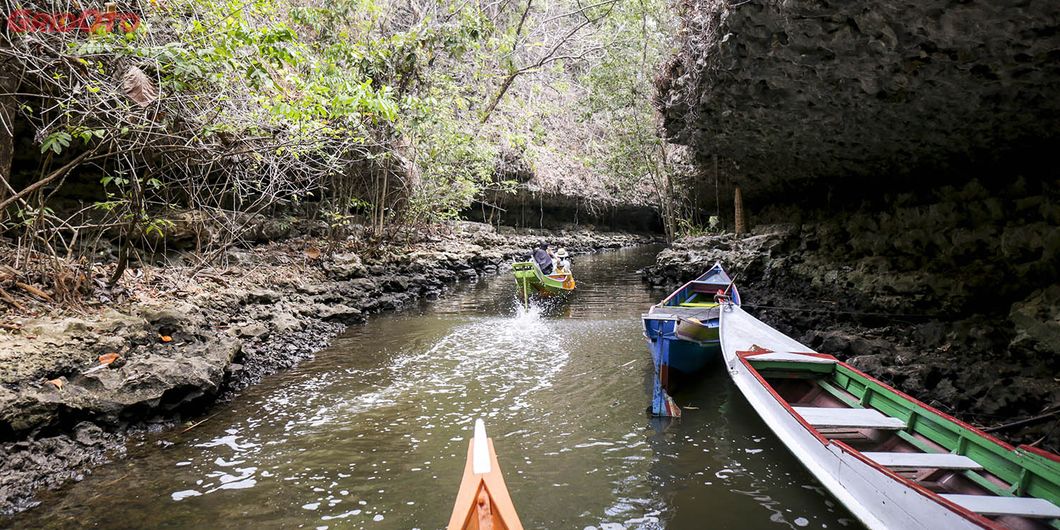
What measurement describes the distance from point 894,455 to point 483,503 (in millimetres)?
Result: 3131

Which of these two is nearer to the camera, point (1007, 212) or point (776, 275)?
point (1007, 212)

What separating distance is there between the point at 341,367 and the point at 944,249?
920 cm

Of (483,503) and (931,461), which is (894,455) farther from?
(483,503)

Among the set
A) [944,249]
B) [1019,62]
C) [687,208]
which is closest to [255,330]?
[1019,62]

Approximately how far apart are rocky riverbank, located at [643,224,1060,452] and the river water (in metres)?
1.98

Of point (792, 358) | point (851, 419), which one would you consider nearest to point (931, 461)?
point (851, 419)

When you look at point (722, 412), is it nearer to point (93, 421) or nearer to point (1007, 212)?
point (1007, 212)

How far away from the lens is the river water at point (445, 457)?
12.2ft

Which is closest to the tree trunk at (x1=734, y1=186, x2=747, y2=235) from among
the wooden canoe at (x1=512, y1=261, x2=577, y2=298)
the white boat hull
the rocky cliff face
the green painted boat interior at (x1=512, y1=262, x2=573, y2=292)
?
the rocky cliff face

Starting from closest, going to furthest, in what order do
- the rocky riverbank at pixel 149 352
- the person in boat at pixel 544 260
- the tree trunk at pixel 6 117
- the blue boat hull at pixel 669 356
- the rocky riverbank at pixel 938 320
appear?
the rocky riverbank at pixel 149 352
the rocky riverbank at pixel 938 320
the tree trunk at pixel 6 117
the blue boat hull at pixel 669 356
the person in boat at pixel 544 260

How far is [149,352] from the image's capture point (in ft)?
18.2

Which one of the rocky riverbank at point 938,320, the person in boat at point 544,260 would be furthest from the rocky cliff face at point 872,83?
the person in boat at point 544,260

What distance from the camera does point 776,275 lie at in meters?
11.8

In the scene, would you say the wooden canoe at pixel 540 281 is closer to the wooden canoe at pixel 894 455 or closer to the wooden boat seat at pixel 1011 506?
the wooden canoe at pixel 894 455
